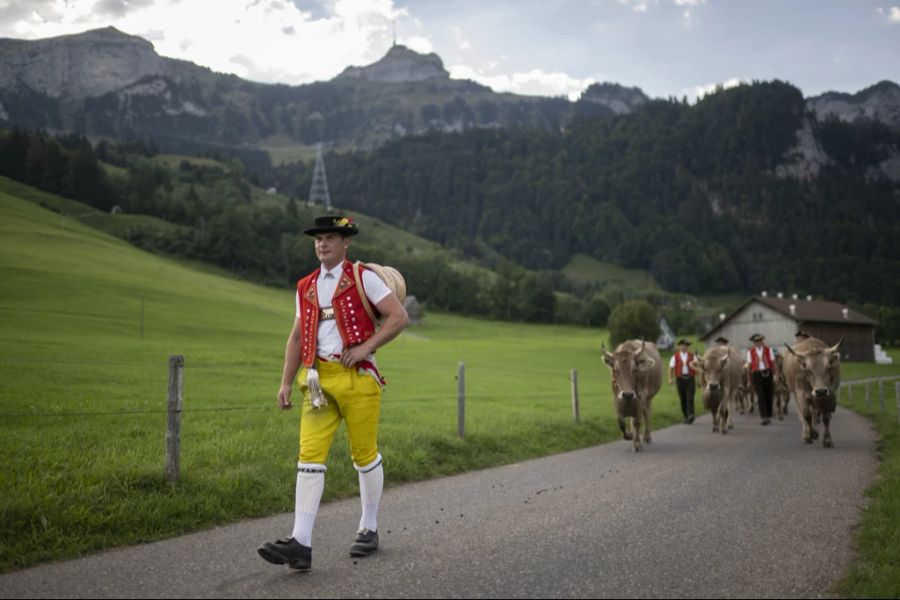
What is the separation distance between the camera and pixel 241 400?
63.0 ft

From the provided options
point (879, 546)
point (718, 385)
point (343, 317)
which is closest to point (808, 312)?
point (718, 385)

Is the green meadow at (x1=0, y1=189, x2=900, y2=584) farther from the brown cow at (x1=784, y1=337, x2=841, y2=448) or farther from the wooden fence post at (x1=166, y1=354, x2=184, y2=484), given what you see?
the brown cow at (x1=784, y1=337, x2=841, y2=448)

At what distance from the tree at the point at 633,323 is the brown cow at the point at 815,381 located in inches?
2673

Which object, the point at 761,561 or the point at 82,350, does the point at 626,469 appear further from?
A: the point at 82,350

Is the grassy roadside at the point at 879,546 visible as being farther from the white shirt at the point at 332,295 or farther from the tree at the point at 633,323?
the tree at the point at 633,323

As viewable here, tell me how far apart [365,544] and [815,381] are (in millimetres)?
12088

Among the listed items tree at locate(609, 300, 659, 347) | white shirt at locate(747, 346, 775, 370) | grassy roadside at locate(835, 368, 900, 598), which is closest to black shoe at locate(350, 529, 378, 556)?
grassy roadside at locate(835, 368, 900, 598)

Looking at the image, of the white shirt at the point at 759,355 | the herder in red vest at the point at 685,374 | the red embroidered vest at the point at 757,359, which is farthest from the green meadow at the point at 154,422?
the white shirt at the point at 759,355

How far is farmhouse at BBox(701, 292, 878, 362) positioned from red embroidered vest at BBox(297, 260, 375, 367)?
86.4 m

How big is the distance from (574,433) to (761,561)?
11.3 meters

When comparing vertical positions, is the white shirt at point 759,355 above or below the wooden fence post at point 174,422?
below

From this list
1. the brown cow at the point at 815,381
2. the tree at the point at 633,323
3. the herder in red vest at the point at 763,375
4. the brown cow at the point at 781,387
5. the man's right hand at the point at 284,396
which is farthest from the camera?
the tree at the point at 633,323

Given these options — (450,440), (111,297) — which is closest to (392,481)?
(450,440)

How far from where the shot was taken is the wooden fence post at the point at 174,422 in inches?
313
